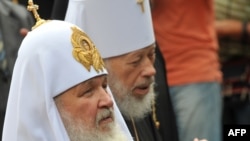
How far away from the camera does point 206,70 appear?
732 centimetres

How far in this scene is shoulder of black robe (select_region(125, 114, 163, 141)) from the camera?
19.0ft

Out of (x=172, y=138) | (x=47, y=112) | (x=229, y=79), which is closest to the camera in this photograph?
(x=47, y=112)

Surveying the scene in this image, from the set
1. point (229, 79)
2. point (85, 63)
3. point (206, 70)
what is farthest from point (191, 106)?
point (85, 63)

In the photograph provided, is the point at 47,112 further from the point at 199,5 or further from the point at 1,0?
the point at 199,5

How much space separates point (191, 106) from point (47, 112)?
8.19 ft

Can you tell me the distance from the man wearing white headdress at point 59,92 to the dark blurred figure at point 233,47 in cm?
309

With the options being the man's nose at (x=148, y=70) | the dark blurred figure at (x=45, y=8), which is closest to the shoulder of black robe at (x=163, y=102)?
the man's nose at (x=148, y=70)

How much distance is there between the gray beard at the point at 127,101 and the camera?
5766 millimetres

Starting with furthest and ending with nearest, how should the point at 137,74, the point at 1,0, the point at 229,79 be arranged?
the point at 229,79 → the point at 1,0 → the point at 137,74

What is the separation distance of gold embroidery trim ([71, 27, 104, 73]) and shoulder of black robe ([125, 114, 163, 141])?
0.81 meters

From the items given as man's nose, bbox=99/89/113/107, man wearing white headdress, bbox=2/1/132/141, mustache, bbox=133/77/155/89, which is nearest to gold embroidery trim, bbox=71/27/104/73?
man wearing white headdress, bbox=2/1/132/141

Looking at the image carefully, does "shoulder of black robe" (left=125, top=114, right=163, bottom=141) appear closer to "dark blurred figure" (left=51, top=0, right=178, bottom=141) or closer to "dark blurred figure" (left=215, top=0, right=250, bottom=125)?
"dark blurred figure" (left=51, top=0, right=178, bottom=141)

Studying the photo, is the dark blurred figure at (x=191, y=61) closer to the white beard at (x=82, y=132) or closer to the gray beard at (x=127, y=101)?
the gray beard at (x=127, y=101)

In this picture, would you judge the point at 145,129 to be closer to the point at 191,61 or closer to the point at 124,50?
the point at 124,50
